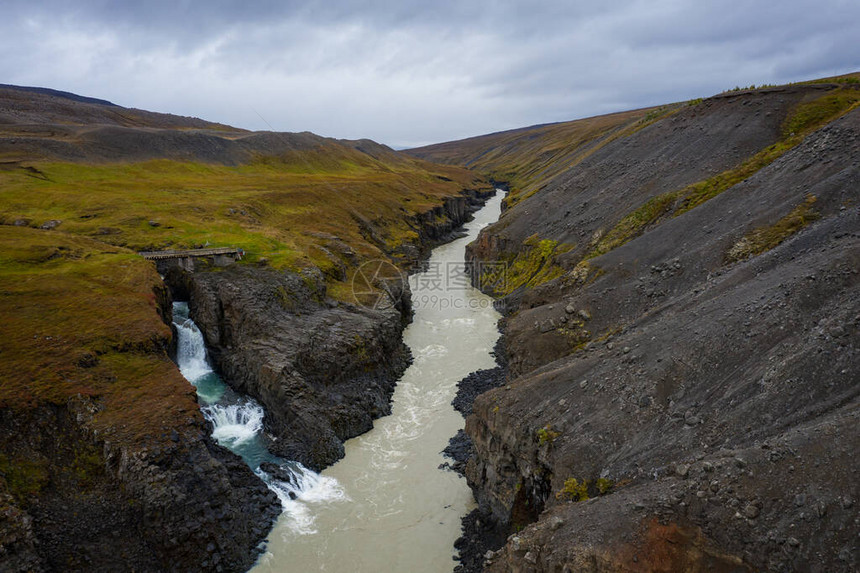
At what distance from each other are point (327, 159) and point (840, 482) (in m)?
144

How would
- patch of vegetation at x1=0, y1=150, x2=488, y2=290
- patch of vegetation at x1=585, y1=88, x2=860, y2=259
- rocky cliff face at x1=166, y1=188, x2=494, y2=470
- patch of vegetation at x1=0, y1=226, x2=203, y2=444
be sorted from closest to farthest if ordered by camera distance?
patch of vegetation at x1=0, y1=226, x2=203, y2=444 < rocky cliff face at x1=166, y1=188, x2=494, y2=470 < patch of vegetation at x1=585, y1=88, x2=860, y2=259 < patch of vegetation at x1=0, y1=150, x2=488, y2=290

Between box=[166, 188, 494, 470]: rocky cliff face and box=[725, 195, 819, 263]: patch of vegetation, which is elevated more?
box=[725, 195, 819, 263]: patch of vegetation

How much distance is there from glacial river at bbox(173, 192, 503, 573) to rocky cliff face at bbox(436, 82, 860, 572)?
3906 millimetres

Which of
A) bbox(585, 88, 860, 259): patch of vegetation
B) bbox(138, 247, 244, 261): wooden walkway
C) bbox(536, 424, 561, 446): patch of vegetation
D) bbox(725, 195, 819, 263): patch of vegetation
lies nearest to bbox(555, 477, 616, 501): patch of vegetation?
bbox(536, 424, 561, 446): patch of vegetation

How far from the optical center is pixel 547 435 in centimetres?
2078

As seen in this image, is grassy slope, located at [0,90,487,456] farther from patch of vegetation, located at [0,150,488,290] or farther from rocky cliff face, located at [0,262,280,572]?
patch of vegetation, located at [0,150,488,290]

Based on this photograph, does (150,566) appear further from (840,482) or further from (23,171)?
(23,171)

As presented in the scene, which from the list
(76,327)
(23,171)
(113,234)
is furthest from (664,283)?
(23,171)


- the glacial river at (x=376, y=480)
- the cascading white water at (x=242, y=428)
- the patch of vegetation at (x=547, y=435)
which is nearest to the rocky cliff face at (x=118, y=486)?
the cascading white water at (x=242, y=428)

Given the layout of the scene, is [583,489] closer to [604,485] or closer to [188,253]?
[604,485]

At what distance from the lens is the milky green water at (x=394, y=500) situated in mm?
22984

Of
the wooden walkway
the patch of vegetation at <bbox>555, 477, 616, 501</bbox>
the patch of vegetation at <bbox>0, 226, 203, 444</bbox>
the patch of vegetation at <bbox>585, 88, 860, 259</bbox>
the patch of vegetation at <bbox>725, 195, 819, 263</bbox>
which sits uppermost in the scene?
the patch of vegetation at <bbox>585, 88, 860, 259</bbox>

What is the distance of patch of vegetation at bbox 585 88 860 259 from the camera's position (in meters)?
40.6

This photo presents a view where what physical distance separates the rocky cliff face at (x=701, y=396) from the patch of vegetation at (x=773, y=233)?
0.10 m
